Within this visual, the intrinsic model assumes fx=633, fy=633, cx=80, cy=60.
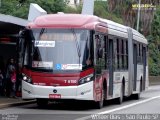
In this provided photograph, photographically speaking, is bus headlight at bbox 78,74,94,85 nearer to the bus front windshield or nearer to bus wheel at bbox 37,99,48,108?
the bus front windshield

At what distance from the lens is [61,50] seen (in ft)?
67.3

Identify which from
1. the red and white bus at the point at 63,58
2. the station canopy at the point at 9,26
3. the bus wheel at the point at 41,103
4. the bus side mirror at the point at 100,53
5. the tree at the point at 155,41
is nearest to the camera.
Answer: the red and white bus at the point at 63,58

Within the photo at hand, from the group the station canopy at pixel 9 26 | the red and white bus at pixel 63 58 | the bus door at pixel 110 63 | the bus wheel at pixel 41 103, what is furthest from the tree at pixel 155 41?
the red and white bus at pixel 63 58

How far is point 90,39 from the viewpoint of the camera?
20672 mm

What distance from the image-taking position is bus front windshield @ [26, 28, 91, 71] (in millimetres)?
20438

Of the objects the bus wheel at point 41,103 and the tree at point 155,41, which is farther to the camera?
the tree at point 155,41

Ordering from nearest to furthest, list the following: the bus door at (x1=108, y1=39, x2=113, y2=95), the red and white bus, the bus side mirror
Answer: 1. the red and white bus
2. the bus side mirror
3. the bus door at (x1=108, y1=39, x2=113, y2=95)

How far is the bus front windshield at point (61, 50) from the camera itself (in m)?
20.4

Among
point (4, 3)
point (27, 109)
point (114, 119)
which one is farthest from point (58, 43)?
point (4, 3)

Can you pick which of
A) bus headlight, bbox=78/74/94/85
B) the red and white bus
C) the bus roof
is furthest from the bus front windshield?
bus headlight, bbox=78/74/94/85

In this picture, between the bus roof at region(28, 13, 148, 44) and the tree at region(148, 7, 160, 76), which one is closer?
the bus roof at region(28, 13, 148, 44)

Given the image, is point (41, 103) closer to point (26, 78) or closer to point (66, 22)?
point (26, 78)

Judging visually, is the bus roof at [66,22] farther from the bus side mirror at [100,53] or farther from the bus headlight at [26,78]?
the bus headlight at [26,78]

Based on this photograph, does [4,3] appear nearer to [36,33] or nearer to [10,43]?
[10,43]
